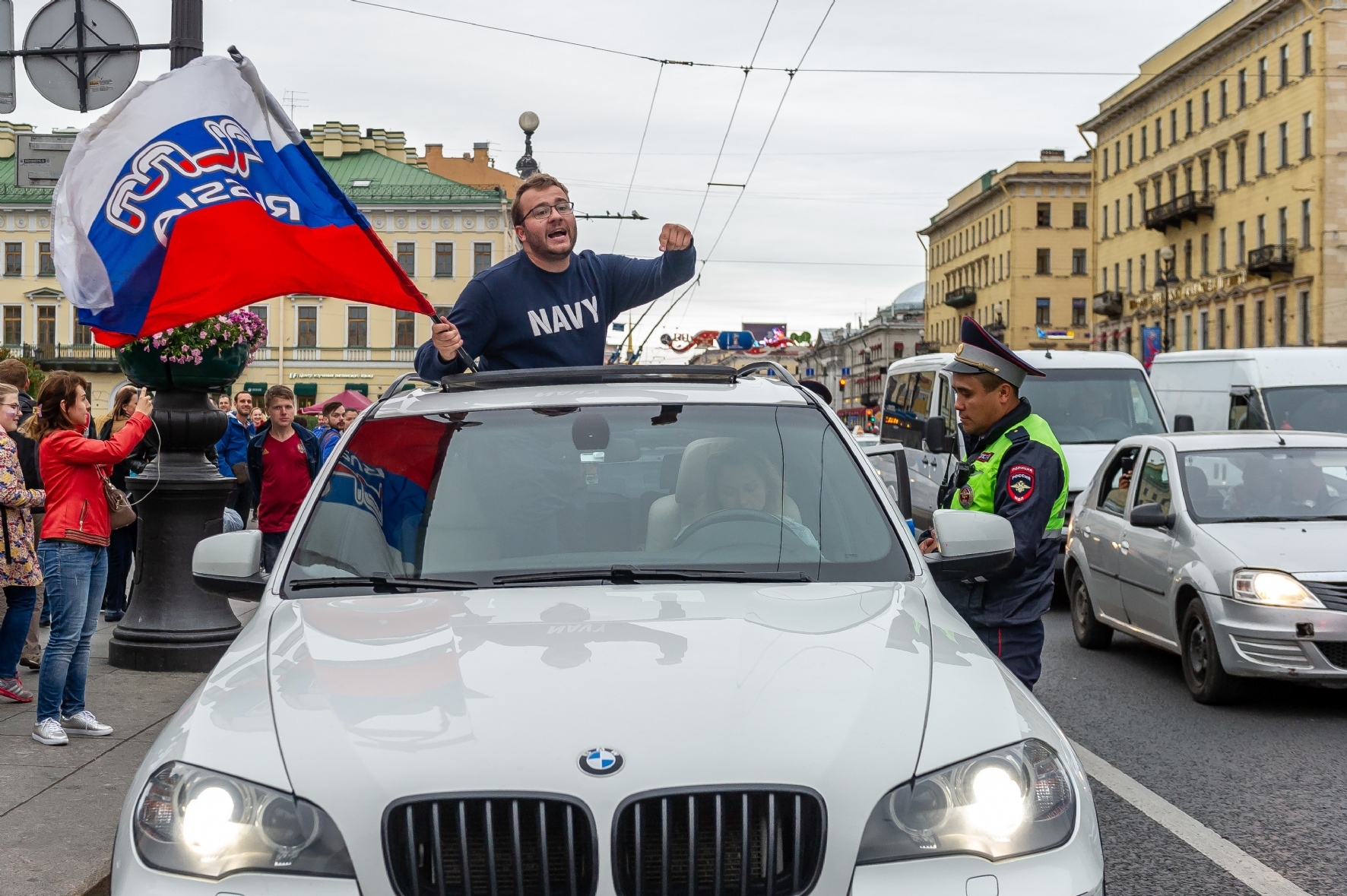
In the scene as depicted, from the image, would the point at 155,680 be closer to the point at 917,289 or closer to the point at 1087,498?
the point at 1087,498

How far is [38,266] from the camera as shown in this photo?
258ft

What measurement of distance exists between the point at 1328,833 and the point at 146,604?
6770 millimetres

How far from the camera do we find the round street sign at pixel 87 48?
10594 mm

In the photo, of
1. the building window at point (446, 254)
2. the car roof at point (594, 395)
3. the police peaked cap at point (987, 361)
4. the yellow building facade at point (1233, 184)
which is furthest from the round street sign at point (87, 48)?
the building window at point (446, 254)

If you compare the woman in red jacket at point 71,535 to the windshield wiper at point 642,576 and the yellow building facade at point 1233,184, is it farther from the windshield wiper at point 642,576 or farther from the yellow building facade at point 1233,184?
the yellow building facade at point 1233,184

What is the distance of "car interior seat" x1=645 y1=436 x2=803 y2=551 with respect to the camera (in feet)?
13.3

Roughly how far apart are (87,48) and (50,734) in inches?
223

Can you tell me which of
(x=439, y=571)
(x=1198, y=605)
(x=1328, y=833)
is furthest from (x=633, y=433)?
(x=1198, y=605)

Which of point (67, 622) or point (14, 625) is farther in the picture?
point (14, 625)

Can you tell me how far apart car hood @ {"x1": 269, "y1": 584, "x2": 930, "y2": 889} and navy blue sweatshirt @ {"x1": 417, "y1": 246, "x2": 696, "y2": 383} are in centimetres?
243

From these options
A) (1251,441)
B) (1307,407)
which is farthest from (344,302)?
(1251,441)

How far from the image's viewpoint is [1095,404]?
16.0 m

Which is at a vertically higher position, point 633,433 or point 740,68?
point 740,68

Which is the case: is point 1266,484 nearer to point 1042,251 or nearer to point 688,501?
point 688,501
